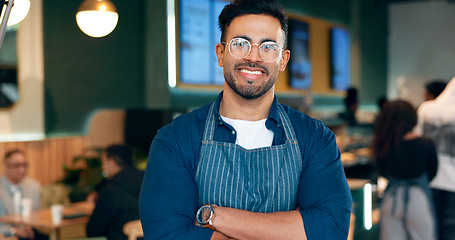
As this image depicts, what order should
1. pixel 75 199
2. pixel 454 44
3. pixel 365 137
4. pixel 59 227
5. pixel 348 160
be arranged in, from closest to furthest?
pixel 454 44 → pixel 59 227 → pixel 75 199 → pixel 348 160 → pixel 365 137

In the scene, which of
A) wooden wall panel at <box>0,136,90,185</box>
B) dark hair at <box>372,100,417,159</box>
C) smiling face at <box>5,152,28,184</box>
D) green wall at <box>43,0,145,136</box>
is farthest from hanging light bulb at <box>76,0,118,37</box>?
wooden wall panel at <box>0,136,90,185</box>

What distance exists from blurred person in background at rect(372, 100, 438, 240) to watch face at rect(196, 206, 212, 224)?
2.01 meters

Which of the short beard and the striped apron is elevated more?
the short beard

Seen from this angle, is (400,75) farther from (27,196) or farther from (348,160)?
(27,196)

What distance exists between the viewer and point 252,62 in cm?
144

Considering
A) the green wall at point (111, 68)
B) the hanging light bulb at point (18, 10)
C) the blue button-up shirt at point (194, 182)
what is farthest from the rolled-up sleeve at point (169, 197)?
the green wall at point (111, 68)

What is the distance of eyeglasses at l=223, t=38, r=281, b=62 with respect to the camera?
4.77 feet

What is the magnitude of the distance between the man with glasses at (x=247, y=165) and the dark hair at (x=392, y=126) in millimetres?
1935

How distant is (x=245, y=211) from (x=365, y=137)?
5202 mm

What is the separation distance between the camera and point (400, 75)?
3420 mm

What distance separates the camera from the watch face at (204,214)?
1419 millimetres

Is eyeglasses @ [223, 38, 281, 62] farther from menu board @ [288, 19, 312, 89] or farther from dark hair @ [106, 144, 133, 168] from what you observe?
menu board @ [288, 19, 312, 89]

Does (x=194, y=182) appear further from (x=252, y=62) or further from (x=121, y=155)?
(x=121, y=155)

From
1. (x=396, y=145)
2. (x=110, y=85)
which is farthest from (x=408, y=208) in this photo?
(x=110, y=85)
